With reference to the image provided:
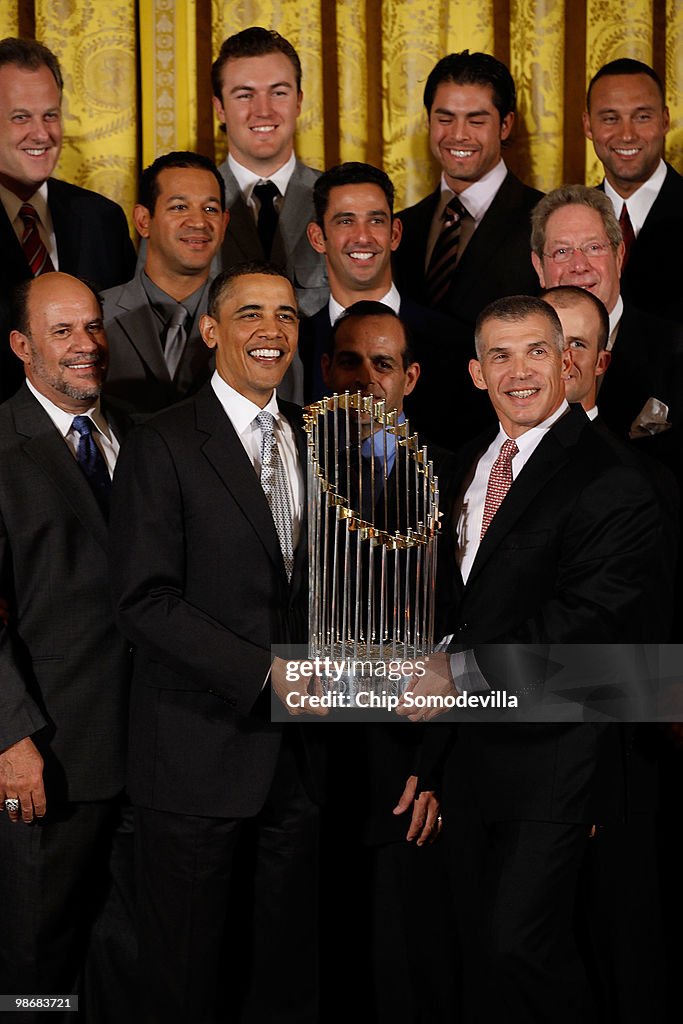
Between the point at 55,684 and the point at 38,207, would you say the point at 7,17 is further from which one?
the point at 55,684

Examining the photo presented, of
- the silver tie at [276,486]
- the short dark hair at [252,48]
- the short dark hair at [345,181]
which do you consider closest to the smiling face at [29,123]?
the short dark hair at [252,48]

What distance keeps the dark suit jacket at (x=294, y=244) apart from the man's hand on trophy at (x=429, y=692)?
1221 millimetres

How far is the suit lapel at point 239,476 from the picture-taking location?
2.53 meters

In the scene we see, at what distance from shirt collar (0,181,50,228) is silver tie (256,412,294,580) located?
108 cm

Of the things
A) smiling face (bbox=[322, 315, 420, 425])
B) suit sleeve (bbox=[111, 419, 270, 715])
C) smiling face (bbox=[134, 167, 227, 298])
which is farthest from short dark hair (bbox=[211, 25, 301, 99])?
suit sleeve (bbox=[111, 419, 270, 715])

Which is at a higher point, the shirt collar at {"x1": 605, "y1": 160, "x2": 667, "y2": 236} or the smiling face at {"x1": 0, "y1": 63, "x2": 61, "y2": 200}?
the smiling face at {"x1": 0, "y1": 63, "x2": 61, "y2": 200}

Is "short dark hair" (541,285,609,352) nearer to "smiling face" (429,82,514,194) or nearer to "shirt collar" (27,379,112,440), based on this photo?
"smiling face" (429,82,514,194)

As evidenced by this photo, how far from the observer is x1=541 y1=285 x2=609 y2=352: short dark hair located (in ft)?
9.39

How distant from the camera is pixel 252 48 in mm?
3289

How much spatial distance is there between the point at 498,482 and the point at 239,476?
0.47m

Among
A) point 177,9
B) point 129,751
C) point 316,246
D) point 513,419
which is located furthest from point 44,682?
point 177,9

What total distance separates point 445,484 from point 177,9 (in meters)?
1.65

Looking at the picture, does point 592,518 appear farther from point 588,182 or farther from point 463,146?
point 588,182

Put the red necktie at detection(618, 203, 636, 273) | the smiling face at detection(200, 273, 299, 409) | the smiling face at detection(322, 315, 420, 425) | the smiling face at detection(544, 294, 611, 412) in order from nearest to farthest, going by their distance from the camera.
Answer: the smiling face at detection(200, 273, 299, 409)
the smiling face at detection(544, 294, 611, 412)
the smiling face at detection(322, 315, 420, 425)
the red necktie at detection(618, 203, 636, 273)
